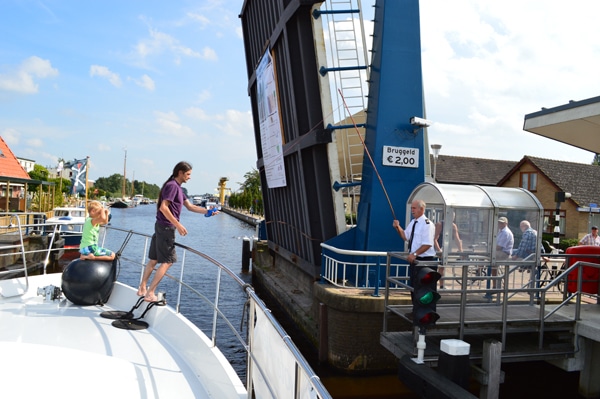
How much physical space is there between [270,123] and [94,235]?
9786 mm

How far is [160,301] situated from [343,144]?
7.37 m

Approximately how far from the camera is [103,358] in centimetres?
367

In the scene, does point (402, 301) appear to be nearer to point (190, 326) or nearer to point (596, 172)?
point (190, 326)

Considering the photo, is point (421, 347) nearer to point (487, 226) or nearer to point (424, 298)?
point (424, 298)

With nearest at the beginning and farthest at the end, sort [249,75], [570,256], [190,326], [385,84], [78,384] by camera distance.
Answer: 1. [78,384]
2. [190,326]
3. [570,256]
4. [385,84]
5. [249,75]

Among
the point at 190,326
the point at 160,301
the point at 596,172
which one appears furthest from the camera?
the point at 596,172

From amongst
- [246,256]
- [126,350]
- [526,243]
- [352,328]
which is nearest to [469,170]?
[246,256]

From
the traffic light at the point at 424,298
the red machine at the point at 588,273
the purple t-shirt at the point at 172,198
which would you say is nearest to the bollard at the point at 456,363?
the traffic light at the point at 424,298

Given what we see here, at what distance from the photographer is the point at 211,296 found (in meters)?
16.0

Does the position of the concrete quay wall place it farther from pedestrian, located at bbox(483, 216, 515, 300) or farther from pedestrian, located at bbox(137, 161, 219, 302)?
pedestrian, located at bbox(137, 161, 219, 302)

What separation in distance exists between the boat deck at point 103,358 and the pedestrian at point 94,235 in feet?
2.00

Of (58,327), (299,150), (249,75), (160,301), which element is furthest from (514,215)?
(249,75)

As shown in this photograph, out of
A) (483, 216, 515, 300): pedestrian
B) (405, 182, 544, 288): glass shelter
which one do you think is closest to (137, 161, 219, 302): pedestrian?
(405, 182, 544, 288): glass shelter

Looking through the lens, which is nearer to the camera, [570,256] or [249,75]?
[570,256]
